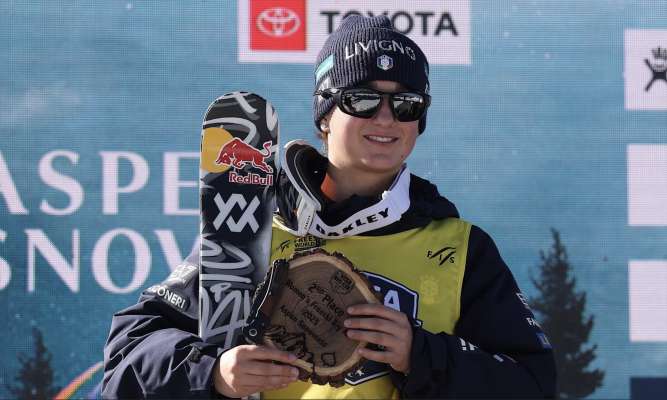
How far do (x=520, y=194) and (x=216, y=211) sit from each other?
1786 millimetres

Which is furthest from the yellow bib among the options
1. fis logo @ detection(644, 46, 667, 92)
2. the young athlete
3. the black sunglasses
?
fis logo @ detection(644, 46, 667, 92)

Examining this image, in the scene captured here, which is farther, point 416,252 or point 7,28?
point 7,28

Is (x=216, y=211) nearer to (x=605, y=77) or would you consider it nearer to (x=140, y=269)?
(x=140, y=269)

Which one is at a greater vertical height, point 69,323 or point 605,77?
point 605,77

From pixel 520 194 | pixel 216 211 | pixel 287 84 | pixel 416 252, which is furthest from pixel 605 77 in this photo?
pixel 216 211

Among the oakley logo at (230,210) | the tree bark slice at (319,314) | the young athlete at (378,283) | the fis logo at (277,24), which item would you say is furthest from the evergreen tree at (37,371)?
the tree bark slice at (319,314)

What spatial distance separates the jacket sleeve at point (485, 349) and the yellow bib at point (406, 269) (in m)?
0.03

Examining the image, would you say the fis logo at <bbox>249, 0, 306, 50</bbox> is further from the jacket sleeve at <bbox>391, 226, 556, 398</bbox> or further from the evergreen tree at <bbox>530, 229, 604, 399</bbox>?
the jacket sleeve at <bbox>391, 226, 556, 398</bbox>

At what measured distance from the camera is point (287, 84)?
3.24 meters

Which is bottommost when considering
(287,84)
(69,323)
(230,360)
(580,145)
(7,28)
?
(69,323)

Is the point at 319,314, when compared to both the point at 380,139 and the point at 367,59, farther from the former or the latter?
the point at 367,59

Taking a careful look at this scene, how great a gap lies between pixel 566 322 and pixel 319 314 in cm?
199

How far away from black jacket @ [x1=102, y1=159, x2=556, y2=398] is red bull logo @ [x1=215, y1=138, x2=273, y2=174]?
0.28 ft

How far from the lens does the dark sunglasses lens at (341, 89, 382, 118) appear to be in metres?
1.79
